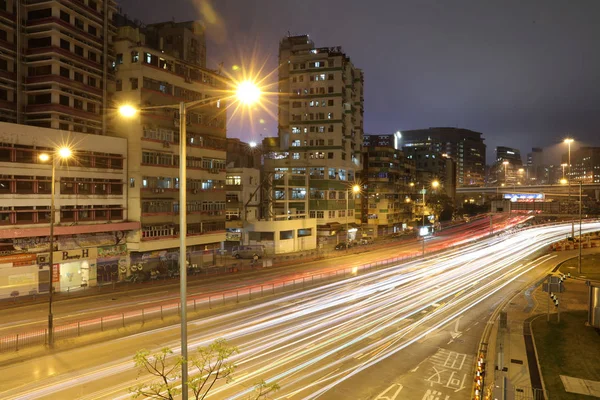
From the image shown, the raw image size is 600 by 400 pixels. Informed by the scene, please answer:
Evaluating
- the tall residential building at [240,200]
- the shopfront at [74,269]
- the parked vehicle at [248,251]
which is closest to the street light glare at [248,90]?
the shopfront at [74,269]

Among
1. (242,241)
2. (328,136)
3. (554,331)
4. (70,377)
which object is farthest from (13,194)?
(328,136)

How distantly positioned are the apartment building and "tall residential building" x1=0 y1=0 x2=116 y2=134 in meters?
6.11

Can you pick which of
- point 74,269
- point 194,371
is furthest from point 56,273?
point 194,371

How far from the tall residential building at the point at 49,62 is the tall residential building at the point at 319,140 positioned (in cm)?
3425

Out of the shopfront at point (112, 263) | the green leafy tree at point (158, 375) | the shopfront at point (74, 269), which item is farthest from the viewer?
the shopfront at point (112, 263)

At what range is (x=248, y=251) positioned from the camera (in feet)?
183

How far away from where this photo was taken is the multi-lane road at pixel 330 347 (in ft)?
51.4

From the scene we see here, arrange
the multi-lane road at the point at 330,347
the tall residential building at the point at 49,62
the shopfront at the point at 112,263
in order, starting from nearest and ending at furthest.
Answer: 1. the multi-lane road at the point at 330,347
2. the shopfront at the point at 112,263
3. the tall residential building at the point at 49,62

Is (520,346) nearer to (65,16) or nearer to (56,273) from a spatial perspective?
(56,273)

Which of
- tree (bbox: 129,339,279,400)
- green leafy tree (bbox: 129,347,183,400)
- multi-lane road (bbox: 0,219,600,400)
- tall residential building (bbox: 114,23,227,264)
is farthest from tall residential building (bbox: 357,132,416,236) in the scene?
green leafy tree (bbox: 129,347,183,400)

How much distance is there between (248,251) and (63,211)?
80.7 feet

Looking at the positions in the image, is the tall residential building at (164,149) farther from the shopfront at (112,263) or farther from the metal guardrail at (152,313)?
the metal guardrail at (152,313)

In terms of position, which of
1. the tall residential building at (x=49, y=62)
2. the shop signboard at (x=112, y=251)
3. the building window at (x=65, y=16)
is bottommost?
the shop signboard at (x=112, y=251)

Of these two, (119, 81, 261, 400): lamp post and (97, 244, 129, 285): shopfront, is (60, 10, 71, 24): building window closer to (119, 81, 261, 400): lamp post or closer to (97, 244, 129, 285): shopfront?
(97, 244, 129, 285): shopfront
